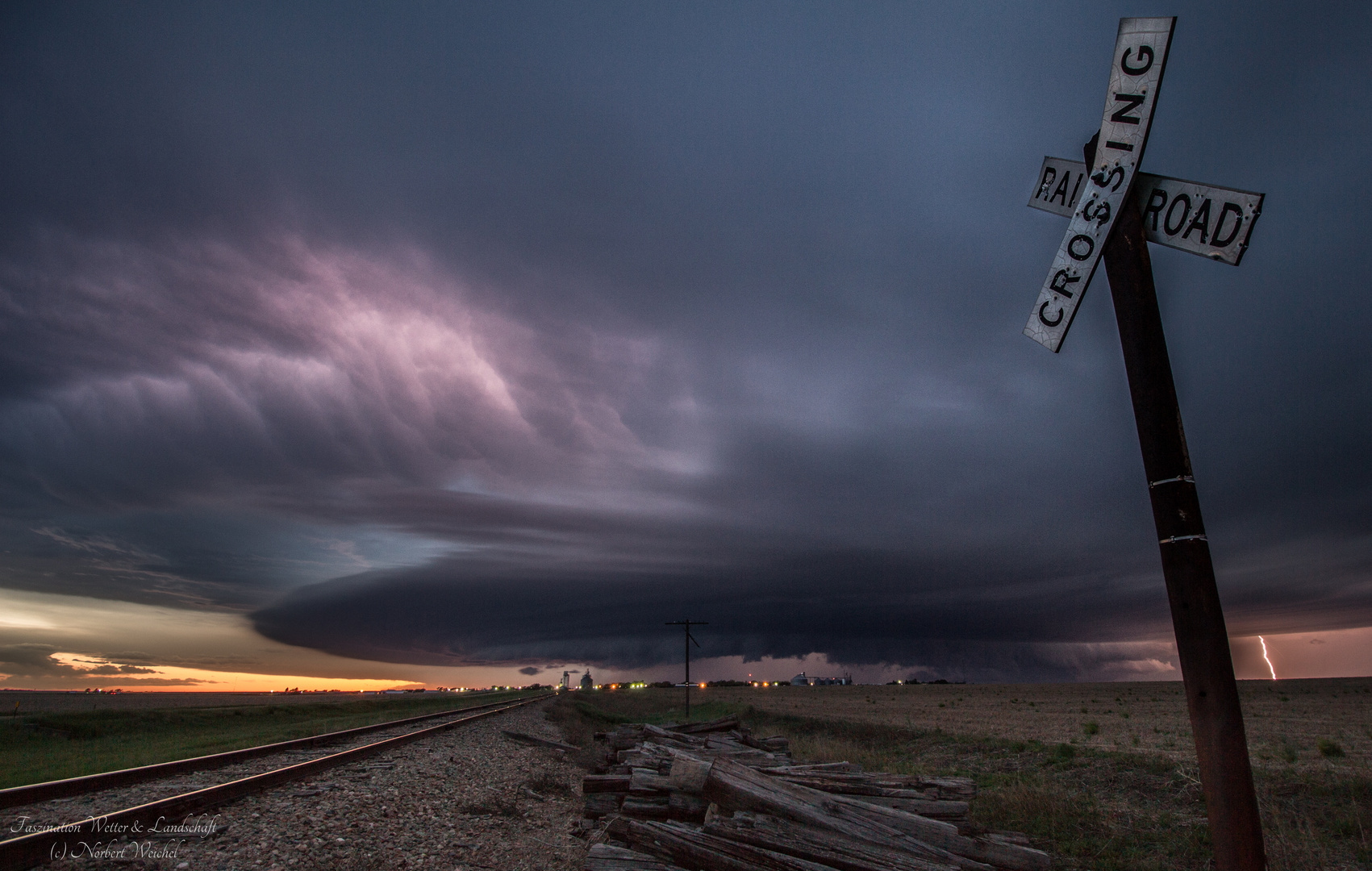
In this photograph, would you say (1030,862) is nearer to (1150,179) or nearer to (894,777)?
(894,777)

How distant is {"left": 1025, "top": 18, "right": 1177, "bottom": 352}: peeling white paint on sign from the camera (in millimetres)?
3486

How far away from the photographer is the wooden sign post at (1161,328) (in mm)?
2994

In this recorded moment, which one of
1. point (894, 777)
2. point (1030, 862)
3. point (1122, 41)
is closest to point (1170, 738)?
point (894, 777)

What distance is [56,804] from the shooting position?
30.1ft

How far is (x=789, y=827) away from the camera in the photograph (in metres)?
5.98

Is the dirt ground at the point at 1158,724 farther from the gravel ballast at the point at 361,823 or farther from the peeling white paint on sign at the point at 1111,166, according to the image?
the peeling white paint on sign at the point at 1111,166

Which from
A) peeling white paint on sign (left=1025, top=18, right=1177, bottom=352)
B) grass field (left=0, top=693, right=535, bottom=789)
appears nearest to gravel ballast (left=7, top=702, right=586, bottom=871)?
grass field (left=0, top=693, right=535, bottom=789)

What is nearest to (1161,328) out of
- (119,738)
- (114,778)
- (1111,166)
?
(1111,166)

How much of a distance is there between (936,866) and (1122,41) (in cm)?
668

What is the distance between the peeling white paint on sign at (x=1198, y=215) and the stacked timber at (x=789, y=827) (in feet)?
18.0

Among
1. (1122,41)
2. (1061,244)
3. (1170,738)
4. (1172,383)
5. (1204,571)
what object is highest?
(1122,41)

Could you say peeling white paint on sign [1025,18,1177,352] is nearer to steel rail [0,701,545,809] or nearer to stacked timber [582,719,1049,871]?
stacked timber [582,719,1049,871]

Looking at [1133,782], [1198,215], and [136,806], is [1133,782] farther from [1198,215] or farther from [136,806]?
[136,806]

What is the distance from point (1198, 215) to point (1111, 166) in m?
0.54
